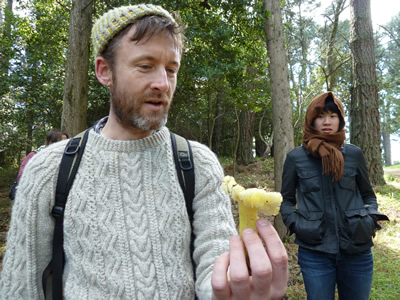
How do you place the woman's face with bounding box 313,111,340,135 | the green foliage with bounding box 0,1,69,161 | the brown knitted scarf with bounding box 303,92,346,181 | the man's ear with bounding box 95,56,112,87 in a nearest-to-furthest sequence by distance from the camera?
the man's ear with bounding box 95,56,112,87 < the brown knitted scarf with bounding box 303,92,346,181 < the woman's face with bounding box 313,111,340,135 < the green foliage with bounding box 0,1,69,161

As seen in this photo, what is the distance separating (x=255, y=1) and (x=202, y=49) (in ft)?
5.87

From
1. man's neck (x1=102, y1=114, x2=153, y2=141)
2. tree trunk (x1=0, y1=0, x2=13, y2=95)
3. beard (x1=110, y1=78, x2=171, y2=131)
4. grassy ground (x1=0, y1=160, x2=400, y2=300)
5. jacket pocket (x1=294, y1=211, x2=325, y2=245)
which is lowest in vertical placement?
grassy ground (x1=0, y1=160, x2=400, y2=300)

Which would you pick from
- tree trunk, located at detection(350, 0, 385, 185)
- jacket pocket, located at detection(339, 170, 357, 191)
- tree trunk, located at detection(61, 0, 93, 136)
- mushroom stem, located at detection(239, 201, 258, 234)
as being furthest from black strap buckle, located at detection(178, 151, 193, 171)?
tree trunk, located at detection(350, 0, 385, 185)

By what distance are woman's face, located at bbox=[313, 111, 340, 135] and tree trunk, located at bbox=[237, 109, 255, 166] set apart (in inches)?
452

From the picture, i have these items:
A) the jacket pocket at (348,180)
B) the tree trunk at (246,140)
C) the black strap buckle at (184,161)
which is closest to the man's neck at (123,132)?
the black strap buckle at (184,161)

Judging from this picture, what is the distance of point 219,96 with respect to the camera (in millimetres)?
13148

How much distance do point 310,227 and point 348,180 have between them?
583mm

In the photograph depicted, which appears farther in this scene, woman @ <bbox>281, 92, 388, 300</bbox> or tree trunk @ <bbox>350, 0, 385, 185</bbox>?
tree trunk @ <bbox>350, 0, 385, 185</bbox>

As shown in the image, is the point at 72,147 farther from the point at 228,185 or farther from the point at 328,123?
the point at 328,123

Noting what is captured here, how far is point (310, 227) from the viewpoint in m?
2.49

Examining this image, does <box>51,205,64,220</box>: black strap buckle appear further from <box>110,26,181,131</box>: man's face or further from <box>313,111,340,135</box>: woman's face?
<box>313,111,340,135</box>: woman's face

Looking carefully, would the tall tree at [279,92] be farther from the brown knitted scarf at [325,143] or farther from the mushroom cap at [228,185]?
the mushroom cap at [228,185]

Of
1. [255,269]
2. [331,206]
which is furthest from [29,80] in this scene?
[255,269]

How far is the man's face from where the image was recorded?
1.46m
